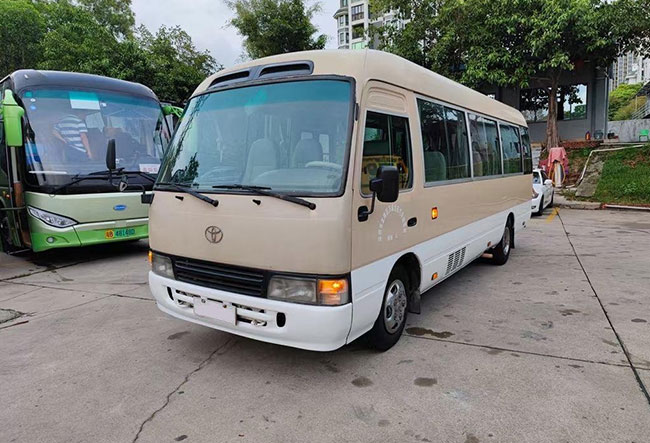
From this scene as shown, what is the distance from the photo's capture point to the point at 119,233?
23.9 ft

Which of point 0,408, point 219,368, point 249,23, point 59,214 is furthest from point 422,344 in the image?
point 249,23

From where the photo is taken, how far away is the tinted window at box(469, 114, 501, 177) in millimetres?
5418

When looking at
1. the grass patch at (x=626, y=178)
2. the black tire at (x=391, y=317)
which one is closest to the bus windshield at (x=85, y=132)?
the black tire at (x=391, y=317)

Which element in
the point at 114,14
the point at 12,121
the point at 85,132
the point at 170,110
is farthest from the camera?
the point at 114,14

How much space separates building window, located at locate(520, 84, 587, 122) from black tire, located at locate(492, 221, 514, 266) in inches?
719

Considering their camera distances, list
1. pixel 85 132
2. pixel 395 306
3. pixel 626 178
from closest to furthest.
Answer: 1. pixel 395 306
2. pixel 85 132
3. pixel 626 178

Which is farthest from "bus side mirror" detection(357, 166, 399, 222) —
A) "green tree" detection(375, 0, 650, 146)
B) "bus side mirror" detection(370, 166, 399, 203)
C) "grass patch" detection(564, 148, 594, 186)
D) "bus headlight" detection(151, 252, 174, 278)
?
"grass patch" detection(564, 148, 594, 186)

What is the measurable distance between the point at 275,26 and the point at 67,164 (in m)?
17.8

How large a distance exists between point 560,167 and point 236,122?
1750 cm

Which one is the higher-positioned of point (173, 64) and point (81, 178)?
point (173, 64)

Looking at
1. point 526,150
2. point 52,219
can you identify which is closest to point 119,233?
point 52,219

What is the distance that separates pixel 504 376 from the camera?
3.29 m

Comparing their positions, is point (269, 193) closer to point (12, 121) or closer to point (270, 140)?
point (270, 140)

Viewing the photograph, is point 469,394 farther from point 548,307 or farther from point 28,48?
point 28,48
